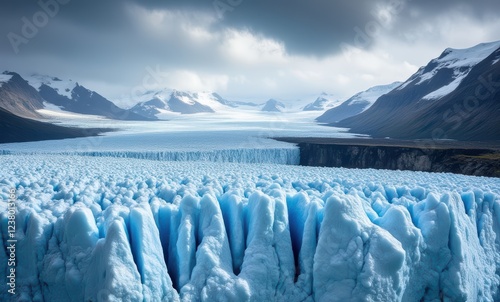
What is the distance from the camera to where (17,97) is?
142500mm

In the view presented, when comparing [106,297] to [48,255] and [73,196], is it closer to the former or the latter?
[48,255]

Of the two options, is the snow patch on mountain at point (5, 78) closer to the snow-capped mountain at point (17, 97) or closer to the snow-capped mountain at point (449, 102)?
the snow-capped mountain at point (17, 97)

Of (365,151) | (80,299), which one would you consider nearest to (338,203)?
(80,299)

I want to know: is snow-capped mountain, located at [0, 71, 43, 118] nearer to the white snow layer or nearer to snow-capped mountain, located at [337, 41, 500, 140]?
snow-capped mountain, located at [337, 41, 500, 140]

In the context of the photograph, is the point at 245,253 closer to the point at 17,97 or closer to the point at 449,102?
the point at 449,102

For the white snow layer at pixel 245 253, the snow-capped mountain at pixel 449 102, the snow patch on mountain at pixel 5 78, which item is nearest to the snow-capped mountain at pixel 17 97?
the snow patch on mountain at pixel 5 78

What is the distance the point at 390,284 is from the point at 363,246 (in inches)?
36.2

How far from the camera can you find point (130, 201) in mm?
9461

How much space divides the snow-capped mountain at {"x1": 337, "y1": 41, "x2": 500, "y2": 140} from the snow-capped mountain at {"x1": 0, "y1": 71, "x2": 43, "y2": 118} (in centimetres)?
12182

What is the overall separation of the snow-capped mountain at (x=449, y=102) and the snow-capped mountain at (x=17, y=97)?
400 ft

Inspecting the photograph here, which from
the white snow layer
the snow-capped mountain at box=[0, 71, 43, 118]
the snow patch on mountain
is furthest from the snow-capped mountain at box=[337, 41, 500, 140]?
the snow patch on mountain

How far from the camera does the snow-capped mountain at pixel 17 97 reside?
126100mm

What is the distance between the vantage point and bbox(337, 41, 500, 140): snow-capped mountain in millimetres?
67375

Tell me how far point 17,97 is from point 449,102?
152591mm
